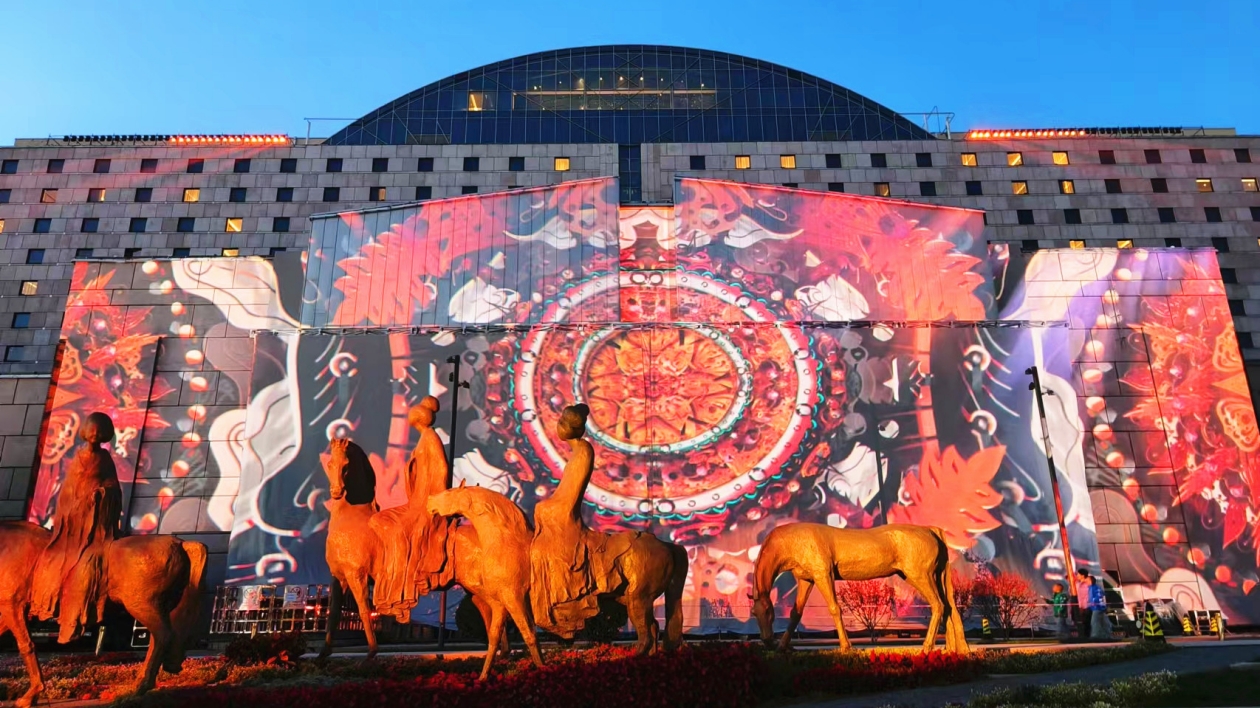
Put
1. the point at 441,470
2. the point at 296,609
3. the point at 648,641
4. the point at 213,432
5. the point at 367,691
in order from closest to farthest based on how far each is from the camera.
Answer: the point at 367,691 → the point at 648,641 → the point at 441,470 → the point at 296,609 → the point at 213,432

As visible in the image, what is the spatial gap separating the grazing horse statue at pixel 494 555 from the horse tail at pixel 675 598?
1.75 m

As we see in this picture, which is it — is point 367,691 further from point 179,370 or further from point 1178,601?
point 1178,601

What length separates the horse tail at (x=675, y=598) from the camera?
35.2 feet

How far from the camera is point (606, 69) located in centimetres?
4822

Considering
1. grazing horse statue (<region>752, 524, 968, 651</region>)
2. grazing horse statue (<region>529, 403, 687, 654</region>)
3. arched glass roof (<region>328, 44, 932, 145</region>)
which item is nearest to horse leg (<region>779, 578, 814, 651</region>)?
grazing horse statue (<region>752, 524, 968, 651</region>)

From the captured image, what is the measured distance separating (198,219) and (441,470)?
123ft

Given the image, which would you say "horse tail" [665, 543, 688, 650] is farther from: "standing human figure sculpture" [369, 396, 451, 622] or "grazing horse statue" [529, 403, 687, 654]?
"standing human figure sculpture" [369, 396, 451, 622]

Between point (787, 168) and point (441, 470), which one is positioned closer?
point (441, 470)

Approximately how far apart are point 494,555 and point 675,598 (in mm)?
2518

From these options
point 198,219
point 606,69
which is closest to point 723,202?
point 606,69

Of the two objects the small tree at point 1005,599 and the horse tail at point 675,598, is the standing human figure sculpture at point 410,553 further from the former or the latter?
the small tree at point 1005,599

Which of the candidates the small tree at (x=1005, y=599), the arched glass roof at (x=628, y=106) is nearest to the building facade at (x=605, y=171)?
the arched glass roof at (x=628, y=106)

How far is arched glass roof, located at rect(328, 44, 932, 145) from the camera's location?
4594cm

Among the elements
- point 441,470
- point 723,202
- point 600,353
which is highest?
point 723,202
